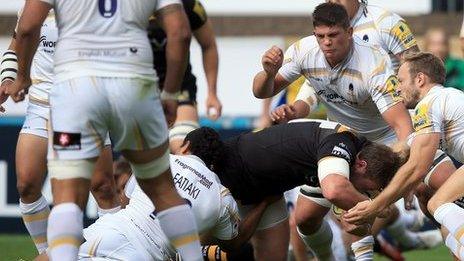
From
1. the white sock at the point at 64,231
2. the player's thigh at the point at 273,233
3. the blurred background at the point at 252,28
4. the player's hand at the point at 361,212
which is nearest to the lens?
the white sock at the point at 64,231

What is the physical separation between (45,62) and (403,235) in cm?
451

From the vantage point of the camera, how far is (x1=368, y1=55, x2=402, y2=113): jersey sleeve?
8.77 meters

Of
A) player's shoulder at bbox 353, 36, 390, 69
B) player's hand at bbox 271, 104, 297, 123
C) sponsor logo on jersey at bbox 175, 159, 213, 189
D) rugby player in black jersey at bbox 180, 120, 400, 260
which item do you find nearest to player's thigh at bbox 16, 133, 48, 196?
rugby player in black jersey at bbox 180, 120, 400, 260

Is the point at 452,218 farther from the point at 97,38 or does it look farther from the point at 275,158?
the point at 97,38

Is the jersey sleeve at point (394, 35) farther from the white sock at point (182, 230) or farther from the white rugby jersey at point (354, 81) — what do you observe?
the white sock at point (182, 230)

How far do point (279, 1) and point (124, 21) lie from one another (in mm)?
9879

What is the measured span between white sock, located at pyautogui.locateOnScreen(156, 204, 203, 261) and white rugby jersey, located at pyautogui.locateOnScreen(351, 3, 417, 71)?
3.17 meters

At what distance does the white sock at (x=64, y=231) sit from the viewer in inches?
260

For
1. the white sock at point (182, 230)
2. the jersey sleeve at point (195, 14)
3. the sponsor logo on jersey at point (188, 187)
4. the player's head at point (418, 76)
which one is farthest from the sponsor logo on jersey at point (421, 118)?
the white sock at point (182, 230)

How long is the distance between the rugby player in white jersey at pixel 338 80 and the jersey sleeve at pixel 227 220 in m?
0.99

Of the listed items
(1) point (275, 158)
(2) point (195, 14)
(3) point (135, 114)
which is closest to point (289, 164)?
(1) point (275, 158)

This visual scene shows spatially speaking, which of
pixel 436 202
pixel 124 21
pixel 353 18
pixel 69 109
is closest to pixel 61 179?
pixel 69 109

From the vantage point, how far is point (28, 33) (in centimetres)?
676

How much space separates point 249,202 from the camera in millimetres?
8867
